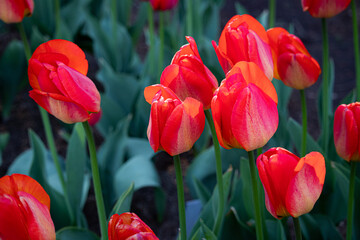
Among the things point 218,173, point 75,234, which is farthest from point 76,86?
point 75,234

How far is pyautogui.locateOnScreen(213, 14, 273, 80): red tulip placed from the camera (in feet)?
1.94

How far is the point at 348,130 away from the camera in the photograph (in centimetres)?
59

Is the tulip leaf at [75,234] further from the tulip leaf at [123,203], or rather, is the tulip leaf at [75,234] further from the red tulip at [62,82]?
the red tulip at [62,82]

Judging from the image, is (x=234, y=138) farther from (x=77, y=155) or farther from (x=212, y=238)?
(x=77, y=155)

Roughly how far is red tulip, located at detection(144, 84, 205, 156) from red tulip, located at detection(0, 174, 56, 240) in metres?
0.14

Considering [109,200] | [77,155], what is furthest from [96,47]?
[77,155]

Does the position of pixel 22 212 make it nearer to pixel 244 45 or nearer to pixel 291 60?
pixel 244 45

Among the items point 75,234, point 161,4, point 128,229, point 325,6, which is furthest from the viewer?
point 161,4

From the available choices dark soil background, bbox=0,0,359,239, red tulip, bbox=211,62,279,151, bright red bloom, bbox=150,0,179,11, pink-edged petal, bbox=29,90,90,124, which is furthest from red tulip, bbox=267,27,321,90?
dark soil background, bbox=0,0,359,239

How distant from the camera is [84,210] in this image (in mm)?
1566

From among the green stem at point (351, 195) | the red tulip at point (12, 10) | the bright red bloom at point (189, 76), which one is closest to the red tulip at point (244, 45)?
the bright red bloom at point (189, 76)

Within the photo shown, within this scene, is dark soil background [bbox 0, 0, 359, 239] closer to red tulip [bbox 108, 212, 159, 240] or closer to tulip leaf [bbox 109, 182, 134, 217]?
tulip leaf [bbox 109, 182, 134, 217]

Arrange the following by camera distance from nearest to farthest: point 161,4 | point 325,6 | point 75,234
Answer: point 325,6, point 75,234, point 161,4

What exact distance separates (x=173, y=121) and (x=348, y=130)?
0.73 ft
